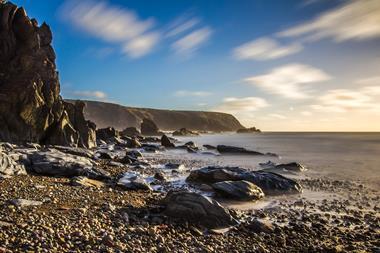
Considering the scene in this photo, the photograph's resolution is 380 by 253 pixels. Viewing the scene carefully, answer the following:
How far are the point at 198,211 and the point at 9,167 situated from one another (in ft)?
33.2

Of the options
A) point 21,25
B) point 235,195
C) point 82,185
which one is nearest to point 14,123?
point 21,25

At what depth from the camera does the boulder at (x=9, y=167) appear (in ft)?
51.5

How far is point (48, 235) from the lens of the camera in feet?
26.8

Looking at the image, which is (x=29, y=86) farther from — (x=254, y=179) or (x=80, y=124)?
(x=254, y=179)

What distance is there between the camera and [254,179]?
21.6 m

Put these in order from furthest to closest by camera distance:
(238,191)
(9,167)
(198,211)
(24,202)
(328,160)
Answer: (328,160) < (238,191) < (9,167) < (198,211) < (24,202)

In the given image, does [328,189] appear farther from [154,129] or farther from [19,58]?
[154,129]

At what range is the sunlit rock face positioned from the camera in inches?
1463

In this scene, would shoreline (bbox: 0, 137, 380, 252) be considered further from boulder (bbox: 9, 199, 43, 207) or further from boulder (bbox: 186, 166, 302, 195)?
boulder (bbox: 186, 166, 302, 195)

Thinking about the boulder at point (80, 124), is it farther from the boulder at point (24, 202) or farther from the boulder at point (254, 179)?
the boulder at point (24, 202)

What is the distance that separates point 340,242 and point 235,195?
6.77m

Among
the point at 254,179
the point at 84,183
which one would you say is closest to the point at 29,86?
the point at 84,183

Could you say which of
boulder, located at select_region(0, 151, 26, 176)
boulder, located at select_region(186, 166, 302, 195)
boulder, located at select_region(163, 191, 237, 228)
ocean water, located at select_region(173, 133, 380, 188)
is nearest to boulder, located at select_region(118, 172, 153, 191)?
boulder, located at select_region(0, 151, 26, 176)

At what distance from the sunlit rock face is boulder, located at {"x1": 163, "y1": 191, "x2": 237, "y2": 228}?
30.0m
